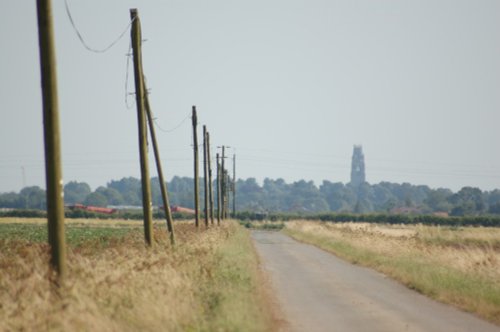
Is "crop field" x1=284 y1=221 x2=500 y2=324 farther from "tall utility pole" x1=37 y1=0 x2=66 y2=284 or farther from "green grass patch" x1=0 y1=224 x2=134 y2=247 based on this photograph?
"green grass patch" x1=0 y1=224 x2=134 y2=247

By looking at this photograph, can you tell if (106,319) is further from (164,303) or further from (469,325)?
(469,325)

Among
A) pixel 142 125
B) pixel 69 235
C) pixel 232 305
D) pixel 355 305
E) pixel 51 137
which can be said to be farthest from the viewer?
pixel 69 235

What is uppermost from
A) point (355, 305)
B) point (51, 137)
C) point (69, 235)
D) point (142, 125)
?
point (142, 125)

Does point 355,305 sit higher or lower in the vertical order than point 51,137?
lower

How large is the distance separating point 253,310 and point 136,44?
13407 millimetres

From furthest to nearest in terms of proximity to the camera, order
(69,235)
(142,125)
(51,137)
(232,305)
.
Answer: (69,235), (142,125), (232,305), (51,137)

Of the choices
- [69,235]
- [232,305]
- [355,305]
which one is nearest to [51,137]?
[232,305]

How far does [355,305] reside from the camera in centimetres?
1914

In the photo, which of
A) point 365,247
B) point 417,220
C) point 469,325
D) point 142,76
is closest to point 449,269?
point 469,325

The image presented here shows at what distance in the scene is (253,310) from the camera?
15156 millimetres

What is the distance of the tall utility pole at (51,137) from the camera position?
40.4 feet

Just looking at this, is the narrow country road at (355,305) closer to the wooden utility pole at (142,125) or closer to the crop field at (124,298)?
the crop field at (124,298)

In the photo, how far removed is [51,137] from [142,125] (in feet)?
41.8

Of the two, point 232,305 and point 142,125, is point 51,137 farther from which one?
point 142,125
